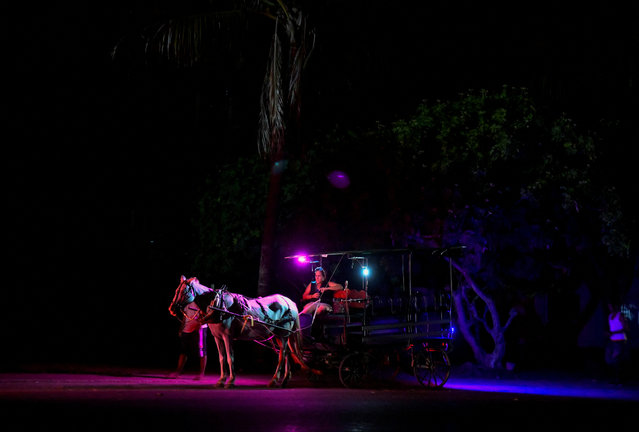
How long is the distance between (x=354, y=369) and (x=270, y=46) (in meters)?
8.28

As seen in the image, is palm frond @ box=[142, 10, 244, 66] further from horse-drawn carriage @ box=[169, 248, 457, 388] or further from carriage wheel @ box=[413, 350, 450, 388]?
carriage wheel @ box=[413, 350, 450, 388]

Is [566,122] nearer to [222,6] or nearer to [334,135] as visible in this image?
[334,135]

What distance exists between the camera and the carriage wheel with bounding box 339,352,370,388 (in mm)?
16672

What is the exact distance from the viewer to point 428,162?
22.0m

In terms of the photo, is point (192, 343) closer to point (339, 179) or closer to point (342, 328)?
point (342, 328)

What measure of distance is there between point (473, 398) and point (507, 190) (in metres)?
8.19

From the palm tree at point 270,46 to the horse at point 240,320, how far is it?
Answer: 4358mm

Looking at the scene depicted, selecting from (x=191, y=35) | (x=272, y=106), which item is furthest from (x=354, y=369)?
(x=191, y=35)

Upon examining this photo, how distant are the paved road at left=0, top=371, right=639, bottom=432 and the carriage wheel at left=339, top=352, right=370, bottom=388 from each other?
0.40 metres

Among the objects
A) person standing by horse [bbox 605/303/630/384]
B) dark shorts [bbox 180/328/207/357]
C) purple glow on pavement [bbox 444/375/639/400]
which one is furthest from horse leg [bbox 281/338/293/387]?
person standing by horse [bbox 605/303/630/384]

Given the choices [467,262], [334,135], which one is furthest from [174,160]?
[467,262]

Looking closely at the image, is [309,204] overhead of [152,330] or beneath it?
overhead

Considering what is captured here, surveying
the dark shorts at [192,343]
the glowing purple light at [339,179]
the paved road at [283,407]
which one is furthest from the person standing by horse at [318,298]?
the glowing purple light at [339,179]

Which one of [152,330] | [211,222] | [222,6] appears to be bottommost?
[152,330]
